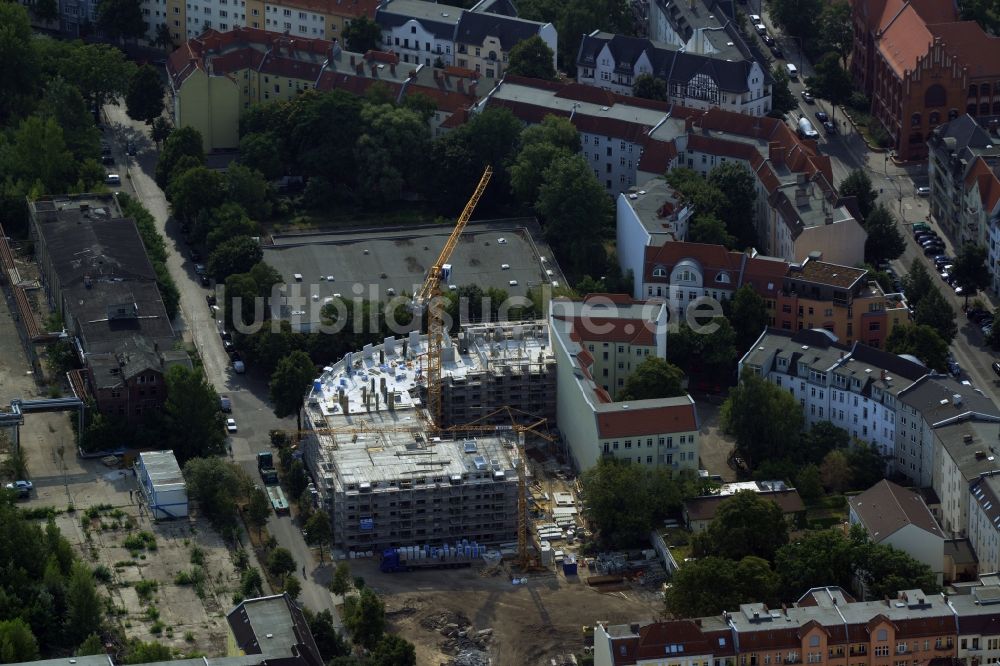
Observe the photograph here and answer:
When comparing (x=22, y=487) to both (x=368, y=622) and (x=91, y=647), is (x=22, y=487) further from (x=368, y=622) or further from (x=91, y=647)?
(x=368, y=622)

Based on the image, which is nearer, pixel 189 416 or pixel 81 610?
pixel 81 610

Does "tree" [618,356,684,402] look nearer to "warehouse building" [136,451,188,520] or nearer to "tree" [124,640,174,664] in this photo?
"warehouse building" [136,451,188,520]

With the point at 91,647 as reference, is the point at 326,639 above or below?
below

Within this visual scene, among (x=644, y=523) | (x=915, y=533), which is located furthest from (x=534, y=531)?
(x=915, y=533)

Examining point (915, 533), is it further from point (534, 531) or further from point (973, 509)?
point (534, 531)

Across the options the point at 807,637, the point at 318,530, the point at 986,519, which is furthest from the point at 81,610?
the point at 986,519

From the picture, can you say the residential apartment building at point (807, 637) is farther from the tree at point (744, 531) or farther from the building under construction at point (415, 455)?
→ the building under construction at point (415, 455)
